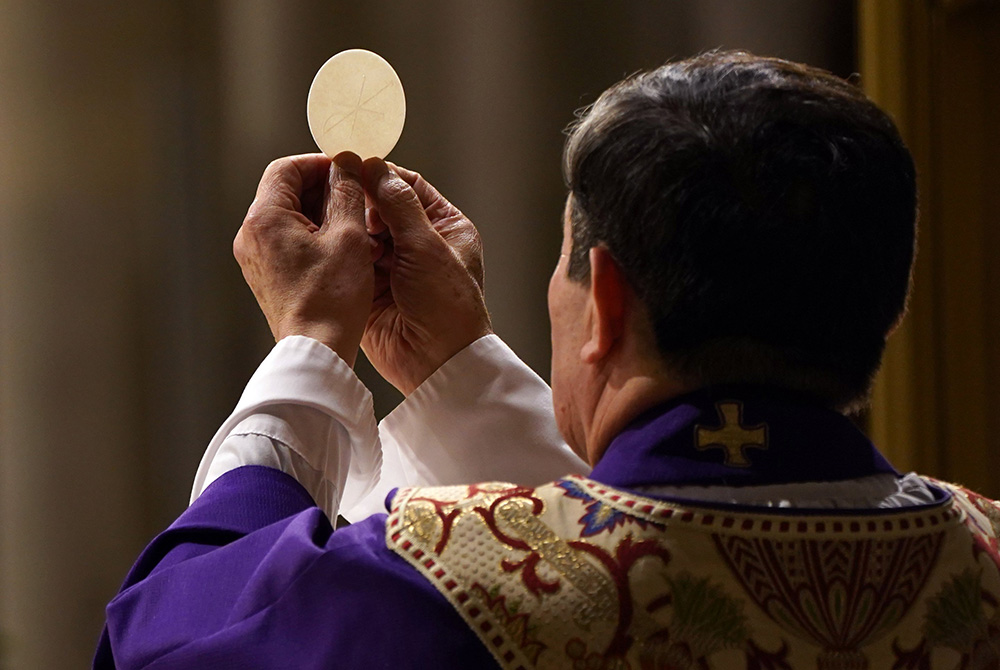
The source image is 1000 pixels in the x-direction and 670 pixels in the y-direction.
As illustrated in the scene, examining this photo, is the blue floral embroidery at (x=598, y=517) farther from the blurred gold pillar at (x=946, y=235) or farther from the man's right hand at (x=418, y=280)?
the blurred gold pillar at (x=946, y=235)

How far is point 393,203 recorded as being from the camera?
4.13 ft

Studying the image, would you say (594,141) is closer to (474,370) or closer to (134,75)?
(474,370)

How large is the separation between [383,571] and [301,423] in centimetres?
32

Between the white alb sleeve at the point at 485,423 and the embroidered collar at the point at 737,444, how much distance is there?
1.53 feet

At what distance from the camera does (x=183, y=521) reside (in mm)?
964

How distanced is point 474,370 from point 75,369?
1301 millimetres

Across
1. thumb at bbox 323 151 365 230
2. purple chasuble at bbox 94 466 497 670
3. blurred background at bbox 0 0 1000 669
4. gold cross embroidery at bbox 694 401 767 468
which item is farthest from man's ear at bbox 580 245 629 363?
blurred background at bbox 0 0 1000 669

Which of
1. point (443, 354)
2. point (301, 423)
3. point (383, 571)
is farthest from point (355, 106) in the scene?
point (383, 571)

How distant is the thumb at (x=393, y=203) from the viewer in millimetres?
1258

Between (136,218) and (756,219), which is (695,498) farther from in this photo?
(136,218)

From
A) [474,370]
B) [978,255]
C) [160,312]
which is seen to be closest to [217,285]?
[160,312]

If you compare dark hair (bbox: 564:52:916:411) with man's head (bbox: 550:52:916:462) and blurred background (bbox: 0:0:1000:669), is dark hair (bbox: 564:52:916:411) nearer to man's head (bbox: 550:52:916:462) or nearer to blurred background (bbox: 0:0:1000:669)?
man's head (bbox: 550:52:916:462)

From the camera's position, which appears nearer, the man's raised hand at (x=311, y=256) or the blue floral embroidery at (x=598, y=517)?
the blue floral embroidery at (x=598, y=517)

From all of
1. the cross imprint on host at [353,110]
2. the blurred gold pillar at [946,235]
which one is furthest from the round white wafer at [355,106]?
the blurred gold pillar at [946,235]
